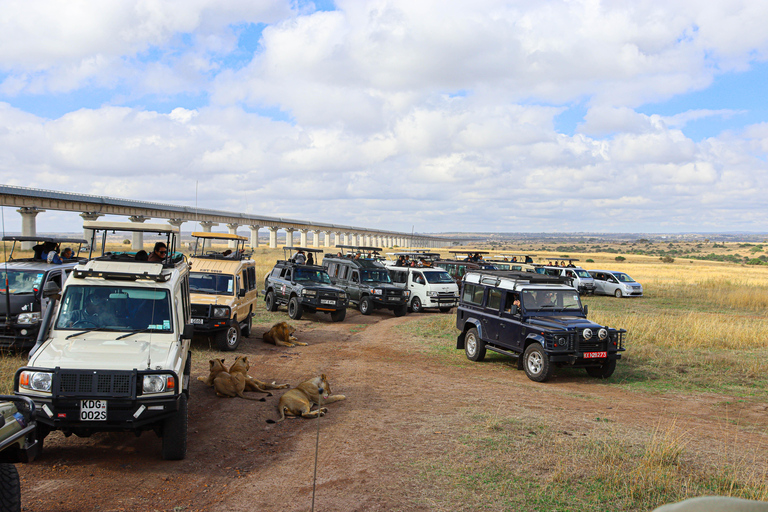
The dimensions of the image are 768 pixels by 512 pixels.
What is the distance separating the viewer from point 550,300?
12203 mm

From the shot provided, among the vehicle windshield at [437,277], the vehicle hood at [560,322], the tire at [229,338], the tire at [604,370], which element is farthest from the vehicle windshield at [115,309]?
the vehicle windshield at [437,277]

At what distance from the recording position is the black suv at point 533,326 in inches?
431

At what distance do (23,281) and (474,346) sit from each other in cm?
1049

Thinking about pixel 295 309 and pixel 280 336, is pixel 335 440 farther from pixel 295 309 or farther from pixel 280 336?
pixel 295 309

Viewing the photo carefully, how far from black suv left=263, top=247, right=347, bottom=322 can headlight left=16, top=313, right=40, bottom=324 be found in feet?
28.5

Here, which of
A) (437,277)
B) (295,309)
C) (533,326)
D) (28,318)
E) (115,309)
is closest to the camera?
(115,309)

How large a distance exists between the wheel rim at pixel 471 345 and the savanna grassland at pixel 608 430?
336mm

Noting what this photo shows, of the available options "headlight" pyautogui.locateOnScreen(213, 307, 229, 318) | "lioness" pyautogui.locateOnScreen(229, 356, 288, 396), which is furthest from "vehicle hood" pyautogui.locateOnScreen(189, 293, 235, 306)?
"lioness" pyautogui.locateOnScreen(229, 356, 288, 396)

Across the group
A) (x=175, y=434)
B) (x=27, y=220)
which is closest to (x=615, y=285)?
(x=175, y=434)

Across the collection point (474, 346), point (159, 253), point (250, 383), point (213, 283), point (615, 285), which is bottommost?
point (615, 285)

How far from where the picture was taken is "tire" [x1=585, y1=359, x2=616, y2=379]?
456 inches

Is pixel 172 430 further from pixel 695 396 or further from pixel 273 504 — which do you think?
pixel 695 396

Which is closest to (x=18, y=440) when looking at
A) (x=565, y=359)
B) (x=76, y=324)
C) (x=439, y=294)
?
(x=76, y=324)

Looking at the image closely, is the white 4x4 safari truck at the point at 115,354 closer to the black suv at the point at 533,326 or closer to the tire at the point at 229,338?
the tire at the point at 229,338
